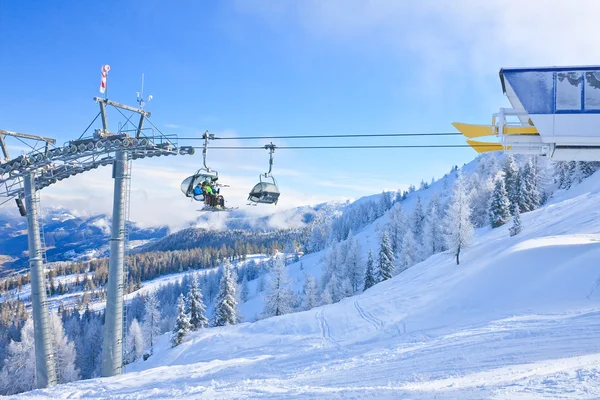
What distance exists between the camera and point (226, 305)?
135 ft

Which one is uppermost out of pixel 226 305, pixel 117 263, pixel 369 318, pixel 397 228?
pixel 117 263

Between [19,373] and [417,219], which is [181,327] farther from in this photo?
[417,219]

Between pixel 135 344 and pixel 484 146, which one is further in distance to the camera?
pixel 135 344

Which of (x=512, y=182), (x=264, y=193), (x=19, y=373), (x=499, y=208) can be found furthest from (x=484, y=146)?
(x=512, y=182)

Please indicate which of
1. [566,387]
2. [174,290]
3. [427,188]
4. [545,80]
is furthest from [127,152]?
[427,188]

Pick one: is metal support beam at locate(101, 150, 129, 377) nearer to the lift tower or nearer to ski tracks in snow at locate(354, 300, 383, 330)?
the lift tower

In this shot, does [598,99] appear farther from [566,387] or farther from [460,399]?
[460,399]

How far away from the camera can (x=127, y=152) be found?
1228 centimetres

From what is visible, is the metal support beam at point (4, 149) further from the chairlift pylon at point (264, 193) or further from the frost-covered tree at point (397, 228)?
the frost-covered tree at point (397, 228)

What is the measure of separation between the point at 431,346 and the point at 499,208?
47347 mm

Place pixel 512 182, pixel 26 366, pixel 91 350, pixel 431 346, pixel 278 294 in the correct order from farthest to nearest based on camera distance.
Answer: pixel 91 350 → pixel 512 182 → pixel 278 294 → pixel 26 366 → pixel 431 346

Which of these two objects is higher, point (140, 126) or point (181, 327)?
point (140, 126)

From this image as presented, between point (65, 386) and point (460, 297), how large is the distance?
23.5 metres

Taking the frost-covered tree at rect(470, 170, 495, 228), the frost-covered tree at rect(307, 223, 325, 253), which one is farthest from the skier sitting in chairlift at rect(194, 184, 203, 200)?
the frost-covered tree at rect(307, 223, 325, 253)
